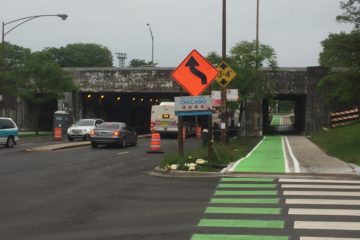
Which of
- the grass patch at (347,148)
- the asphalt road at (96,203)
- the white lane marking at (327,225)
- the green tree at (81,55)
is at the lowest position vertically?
the asphalt road at (96,203)

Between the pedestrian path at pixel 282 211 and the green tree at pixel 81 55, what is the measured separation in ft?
404

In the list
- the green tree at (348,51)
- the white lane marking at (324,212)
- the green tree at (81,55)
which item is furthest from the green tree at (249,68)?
the green tree at (81,55)

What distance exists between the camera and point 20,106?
56.6 meters

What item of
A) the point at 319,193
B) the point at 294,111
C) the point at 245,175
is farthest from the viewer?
the point at 294,111

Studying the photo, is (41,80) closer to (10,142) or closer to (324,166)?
(10,142)

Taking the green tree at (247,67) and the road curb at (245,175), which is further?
the green tree at (247,67)

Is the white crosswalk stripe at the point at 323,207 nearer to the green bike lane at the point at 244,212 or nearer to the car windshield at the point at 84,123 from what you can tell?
the green bike lane at the point at 244,212

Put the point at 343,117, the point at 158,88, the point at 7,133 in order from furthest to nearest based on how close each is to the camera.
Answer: the point at 158,88
the point at 343,117
the point at 7,133

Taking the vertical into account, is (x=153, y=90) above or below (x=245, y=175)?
above

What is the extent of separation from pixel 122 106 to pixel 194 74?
52.8 meters

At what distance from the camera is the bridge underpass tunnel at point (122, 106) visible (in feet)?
194

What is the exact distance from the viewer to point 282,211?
1027 centimetres

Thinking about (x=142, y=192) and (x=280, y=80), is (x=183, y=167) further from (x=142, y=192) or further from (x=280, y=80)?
(x=280, y=80)

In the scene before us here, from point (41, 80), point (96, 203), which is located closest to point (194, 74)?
point (96, 203)
